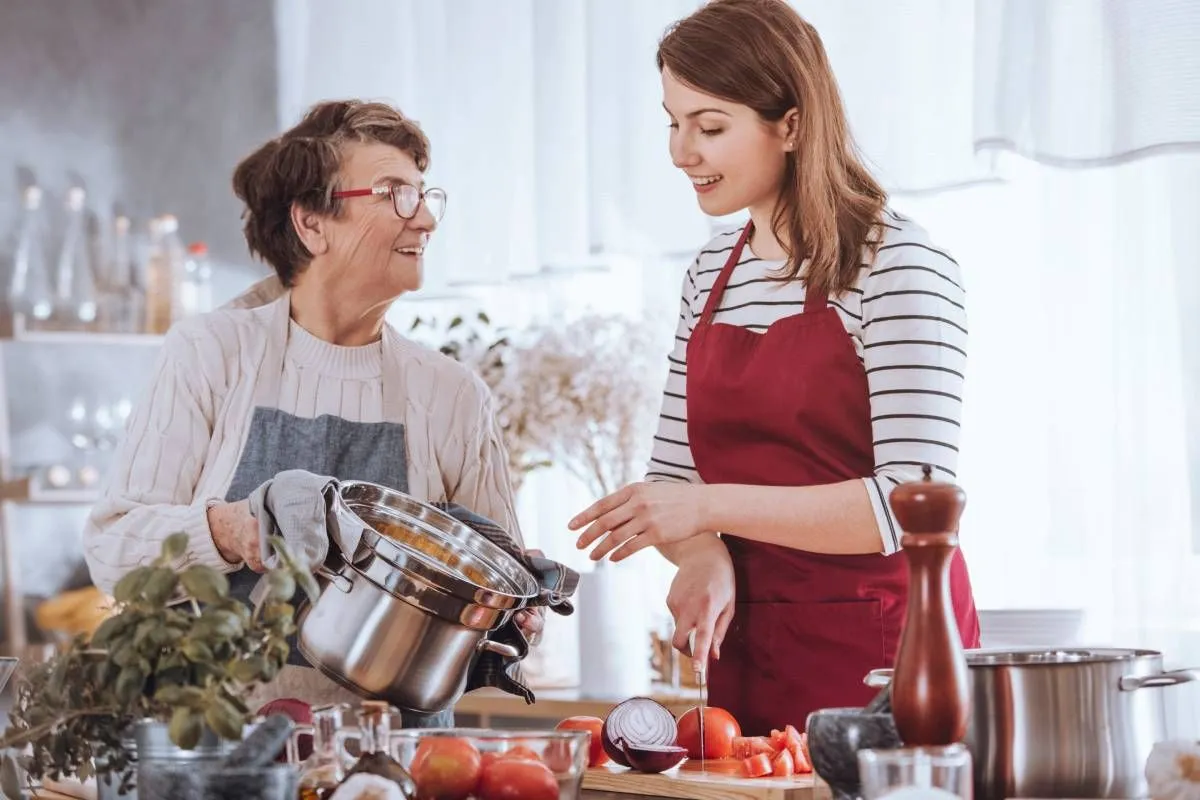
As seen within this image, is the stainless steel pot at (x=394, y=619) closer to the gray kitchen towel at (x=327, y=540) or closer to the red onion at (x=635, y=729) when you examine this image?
the gray kitchen towel at (x=327, y=540)

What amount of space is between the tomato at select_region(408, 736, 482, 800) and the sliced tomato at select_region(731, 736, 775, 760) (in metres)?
0.40

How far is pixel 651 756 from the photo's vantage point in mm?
1371

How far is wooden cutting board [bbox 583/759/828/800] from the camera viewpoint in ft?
4.15

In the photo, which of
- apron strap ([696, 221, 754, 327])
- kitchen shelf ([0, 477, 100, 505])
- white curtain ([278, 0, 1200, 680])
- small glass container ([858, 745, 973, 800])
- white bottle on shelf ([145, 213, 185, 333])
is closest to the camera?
small glass container ([858, 745, 973, 800])

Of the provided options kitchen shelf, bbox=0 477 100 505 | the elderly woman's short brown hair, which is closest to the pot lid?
the elderly woman's short brown hair

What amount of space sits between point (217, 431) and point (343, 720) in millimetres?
955

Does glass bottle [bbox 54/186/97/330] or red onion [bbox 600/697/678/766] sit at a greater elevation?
glass bottle [bbox 54/186/97/330]

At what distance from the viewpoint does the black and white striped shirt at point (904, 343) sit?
5.19 feet

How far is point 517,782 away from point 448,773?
0.05 m

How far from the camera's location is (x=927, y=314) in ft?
5.34

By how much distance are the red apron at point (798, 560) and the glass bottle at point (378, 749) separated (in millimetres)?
737

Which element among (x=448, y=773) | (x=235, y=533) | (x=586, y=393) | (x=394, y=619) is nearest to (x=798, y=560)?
(x=394, y=619)

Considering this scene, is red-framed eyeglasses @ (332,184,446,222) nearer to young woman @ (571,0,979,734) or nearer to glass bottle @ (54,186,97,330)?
young woman @ (571,0,979,734)

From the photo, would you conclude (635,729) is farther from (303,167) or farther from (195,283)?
(195,283)
